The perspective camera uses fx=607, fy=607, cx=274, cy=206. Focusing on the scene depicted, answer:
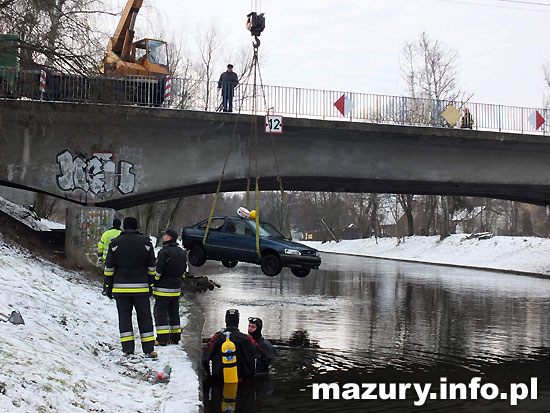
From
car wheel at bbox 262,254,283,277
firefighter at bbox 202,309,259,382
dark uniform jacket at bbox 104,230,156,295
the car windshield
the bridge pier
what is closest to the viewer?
firefighter at bbox 202,309,259,382

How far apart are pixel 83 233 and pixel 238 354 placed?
9982 mm

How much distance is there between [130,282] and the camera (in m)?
8.30

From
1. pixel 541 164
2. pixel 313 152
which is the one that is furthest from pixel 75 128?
pixel 541 164

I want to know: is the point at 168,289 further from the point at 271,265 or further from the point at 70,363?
the point at 271,265

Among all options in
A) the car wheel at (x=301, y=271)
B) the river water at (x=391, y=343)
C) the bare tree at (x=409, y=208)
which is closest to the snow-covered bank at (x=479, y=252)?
the bare tree at (x=409, y=208)

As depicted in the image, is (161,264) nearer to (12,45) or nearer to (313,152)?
(12,45)

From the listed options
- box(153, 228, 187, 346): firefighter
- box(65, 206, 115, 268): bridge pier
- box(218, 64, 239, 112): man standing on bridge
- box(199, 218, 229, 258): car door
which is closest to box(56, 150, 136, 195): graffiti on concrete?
box(65, 206, 115, 268): bridge pier

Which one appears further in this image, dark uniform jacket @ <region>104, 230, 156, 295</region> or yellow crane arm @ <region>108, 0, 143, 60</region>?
yellow crane arm @ <region>108, 0, 143, 60</region>

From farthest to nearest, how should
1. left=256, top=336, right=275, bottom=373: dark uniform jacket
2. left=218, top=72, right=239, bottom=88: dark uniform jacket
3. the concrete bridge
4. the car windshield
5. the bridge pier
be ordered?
left=218, top=72, right=239, bottom=88: dark uniform jacket, the concrete bridge, the bridge pier, the car windshield, left=256, top=336, right=275, bottom=373: dark uniform jacket

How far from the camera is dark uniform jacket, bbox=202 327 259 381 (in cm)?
816

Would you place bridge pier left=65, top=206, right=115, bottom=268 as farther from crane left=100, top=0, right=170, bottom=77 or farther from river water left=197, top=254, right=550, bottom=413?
crane left=100, top=0, right=170, bottom=77

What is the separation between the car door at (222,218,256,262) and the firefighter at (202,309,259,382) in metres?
6.33

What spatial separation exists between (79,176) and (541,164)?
16.6 m

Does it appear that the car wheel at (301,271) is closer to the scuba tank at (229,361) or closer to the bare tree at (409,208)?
the scuba tank at (229,361)
